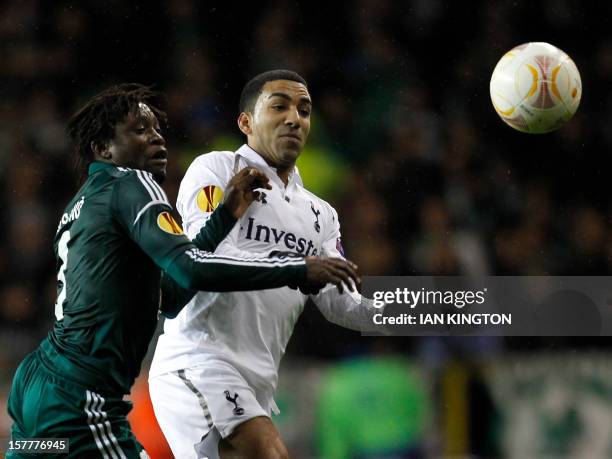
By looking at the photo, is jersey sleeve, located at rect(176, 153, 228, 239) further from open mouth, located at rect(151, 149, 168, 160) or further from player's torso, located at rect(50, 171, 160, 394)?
player's torso, located at rect(50, 171, 160, 394)

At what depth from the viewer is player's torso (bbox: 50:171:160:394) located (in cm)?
335

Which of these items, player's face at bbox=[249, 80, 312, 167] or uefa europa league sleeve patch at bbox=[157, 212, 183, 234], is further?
player's face at bbox=[249, 80, 312, 167]

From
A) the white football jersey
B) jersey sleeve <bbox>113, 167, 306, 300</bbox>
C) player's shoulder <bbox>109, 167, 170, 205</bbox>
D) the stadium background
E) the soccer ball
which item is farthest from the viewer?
the stadium background

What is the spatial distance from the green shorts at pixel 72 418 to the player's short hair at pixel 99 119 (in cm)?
84

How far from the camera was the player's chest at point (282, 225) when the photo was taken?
14.3 ft

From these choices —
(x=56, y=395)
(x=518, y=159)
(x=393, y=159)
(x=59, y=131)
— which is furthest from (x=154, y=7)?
(x=56, y=395)

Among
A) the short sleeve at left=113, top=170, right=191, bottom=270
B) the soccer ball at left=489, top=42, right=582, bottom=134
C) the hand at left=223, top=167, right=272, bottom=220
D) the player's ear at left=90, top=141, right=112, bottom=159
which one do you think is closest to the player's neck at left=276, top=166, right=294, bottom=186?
the hand at left=223, top=167, right=272, bottom=220

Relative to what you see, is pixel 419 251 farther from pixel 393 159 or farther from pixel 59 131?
pixel 59 131

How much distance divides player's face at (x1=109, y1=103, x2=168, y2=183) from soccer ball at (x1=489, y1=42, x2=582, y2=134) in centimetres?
250

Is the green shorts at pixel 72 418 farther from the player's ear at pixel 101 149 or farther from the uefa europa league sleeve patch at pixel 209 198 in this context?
the uefa europa league sleeve patch at pixel 209 198

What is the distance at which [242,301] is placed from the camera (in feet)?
14.0

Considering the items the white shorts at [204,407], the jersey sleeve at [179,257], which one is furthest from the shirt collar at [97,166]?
the white shorts at [204,407]

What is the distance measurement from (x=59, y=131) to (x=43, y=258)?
1423 millimetres

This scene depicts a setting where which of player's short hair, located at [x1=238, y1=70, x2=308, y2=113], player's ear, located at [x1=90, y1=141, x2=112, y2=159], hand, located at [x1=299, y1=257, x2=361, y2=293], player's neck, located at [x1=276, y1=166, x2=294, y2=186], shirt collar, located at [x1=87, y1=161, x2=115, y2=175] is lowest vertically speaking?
hand, located at [x1=299, y1=257, x2=361, y2=293]
